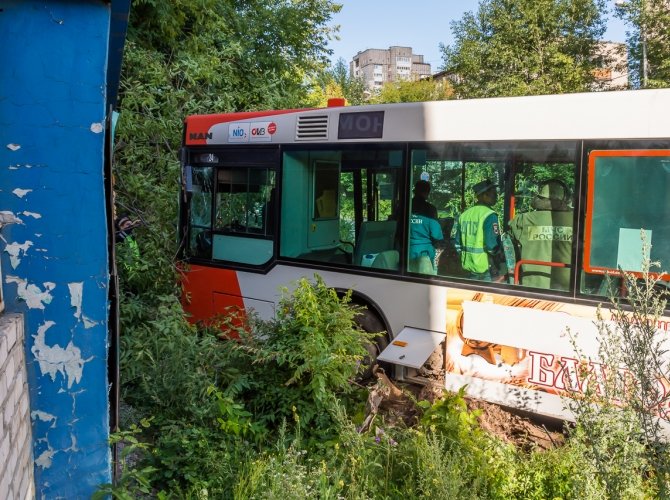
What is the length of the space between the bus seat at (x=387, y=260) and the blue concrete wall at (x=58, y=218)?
146 inches

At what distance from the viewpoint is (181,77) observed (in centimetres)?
1272

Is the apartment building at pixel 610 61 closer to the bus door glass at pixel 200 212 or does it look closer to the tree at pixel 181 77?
the tree at pixel 181 77

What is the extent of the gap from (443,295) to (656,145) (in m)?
2.14

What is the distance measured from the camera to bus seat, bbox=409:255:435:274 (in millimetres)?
6035

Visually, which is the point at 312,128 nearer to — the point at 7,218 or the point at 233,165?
the point at 233,165

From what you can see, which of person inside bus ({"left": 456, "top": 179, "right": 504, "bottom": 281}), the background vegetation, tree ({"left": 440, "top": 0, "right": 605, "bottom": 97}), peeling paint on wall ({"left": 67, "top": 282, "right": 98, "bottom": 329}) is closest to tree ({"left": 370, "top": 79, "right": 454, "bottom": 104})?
tree ({"left": 440, "top": 0, "right": 605, "bottom": 97})

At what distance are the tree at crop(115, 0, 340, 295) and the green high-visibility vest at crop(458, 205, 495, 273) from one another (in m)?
4.07

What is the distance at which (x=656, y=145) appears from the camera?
4.83 meters

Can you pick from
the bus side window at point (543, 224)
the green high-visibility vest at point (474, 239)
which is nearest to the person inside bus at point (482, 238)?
the green high-visibility vest at point (474, 239)

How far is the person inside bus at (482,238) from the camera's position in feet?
18.6

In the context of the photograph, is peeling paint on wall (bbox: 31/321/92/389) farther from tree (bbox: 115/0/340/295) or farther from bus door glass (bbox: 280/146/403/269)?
tree (bbox: 115/0/340/295)

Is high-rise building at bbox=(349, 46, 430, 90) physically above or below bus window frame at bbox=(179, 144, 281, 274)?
above

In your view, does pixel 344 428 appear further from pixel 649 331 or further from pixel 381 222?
pixel 381 222

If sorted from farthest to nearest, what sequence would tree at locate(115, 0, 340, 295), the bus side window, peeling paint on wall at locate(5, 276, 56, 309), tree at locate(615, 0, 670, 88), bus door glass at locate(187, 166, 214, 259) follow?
tree at locate(615, 0, 670, 88) → tree at locate(115, 0, 340, 295) → bus door glass at locate(187, 166, 214, 259) → the bus side window → peeling paint on wall at locate(5, 276, 56, 309)
